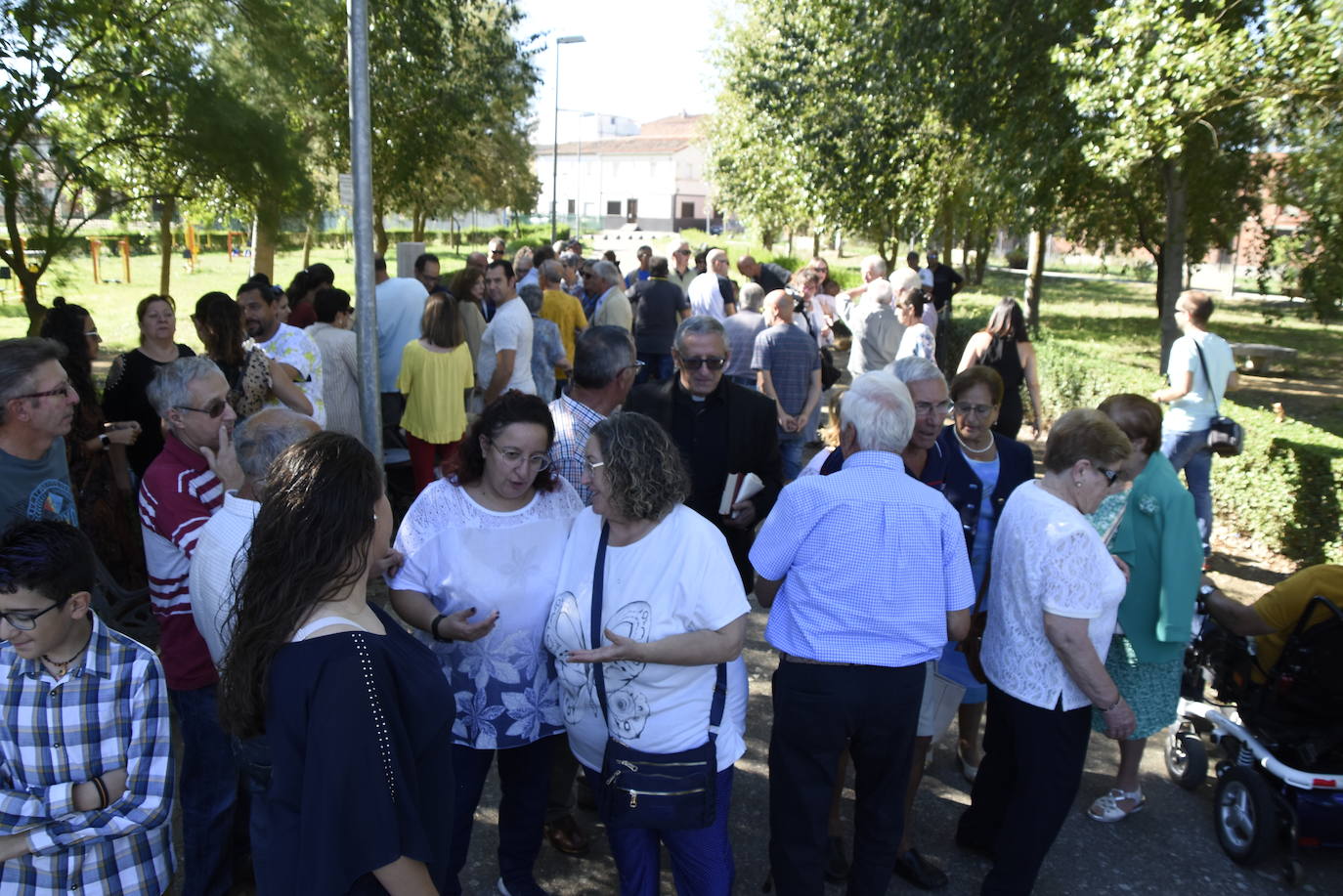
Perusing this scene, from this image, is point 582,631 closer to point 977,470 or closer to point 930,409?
point 930,409

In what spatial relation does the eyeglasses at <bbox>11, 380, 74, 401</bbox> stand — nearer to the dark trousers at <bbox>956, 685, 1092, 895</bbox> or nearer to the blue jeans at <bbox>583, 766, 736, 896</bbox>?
the blue jeans at <bbox>583, 766, 736, 896</bbox>

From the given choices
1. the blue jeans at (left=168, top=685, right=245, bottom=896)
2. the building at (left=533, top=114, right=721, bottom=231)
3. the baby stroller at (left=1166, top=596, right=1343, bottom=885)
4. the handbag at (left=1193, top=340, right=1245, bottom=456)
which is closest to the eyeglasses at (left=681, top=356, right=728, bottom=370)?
the blue jeans at (left=168, top=685, right=245, bottom=896)

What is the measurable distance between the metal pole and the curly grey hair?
3299 mm

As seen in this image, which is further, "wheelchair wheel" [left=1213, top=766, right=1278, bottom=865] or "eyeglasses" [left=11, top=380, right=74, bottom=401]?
"wheelchair wheel" [left=1213, top=766, right=1278, bottom=865]

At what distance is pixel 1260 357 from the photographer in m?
16.2

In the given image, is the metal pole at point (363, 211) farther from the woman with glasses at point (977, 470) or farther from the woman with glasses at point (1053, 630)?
the woman with glasses at point (1053, 630)

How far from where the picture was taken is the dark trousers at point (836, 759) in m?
2.85

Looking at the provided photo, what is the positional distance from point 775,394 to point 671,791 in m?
4.62

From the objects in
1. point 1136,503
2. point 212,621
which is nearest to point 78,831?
point 212,621

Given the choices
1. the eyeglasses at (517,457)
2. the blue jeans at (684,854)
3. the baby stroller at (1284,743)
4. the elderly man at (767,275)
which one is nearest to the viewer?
the blue jeans at (684,854)

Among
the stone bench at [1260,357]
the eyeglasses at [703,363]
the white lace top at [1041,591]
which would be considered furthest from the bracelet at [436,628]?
the stone bench at [1260,357]

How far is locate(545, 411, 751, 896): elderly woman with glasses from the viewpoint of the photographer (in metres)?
2.61

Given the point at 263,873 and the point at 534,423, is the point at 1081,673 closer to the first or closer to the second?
the point at 534,423

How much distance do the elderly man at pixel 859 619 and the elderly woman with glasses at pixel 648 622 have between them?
0.84 ft
